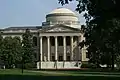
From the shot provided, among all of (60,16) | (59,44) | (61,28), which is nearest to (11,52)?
(61,28)

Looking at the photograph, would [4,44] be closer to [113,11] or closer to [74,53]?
[74,53]

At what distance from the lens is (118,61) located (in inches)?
3497

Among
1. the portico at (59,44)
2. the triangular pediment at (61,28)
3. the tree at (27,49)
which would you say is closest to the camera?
the tree at (27,49)

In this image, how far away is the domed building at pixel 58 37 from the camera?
137000mm

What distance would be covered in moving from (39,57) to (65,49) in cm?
995

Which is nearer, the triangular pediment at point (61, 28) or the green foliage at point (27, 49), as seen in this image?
the green foliage at point (27, 49)

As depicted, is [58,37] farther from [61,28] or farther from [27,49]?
[27,49]

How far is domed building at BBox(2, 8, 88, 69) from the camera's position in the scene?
13700cm

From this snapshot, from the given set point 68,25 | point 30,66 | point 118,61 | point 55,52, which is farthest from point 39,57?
point 118,61

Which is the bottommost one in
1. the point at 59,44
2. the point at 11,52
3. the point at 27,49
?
the point at 11,52

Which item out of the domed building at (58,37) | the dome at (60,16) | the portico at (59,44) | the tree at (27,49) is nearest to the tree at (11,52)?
the tree at (27,49)

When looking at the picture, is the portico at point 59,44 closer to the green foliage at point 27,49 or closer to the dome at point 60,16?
the dome at point 60,16

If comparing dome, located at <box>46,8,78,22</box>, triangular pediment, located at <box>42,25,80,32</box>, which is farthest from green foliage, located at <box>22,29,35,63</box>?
dome, located at <box>46,8,78,22</box>

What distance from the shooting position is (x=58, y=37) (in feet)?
460
